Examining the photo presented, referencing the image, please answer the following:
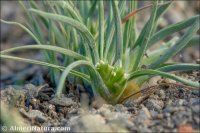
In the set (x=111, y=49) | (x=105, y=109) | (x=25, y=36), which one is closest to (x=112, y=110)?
(x=105, y=109)

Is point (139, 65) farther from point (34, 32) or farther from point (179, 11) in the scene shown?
point (179, 11)

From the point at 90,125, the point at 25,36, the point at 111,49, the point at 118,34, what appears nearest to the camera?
the point at 90,125

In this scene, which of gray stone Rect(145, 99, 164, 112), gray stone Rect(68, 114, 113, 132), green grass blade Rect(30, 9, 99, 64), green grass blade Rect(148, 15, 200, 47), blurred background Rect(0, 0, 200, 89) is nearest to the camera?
gray stone Rect(68, 114, 113, 132)

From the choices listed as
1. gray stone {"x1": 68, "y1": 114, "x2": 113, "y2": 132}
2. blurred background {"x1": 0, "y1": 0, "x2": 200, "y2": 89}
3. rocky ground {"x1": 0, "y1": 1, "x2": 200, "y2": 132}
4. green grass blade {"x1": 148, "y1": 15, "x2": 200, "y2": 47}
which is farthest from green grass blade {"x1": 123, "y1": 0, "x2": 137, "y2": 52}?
blurred background {"x1": 0, "y1": 0, "x2": 200, "y2": 89}

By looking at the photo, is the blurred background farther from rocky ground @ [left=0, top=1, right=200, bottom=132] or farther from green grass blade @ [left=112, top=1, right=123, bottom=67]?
green grass blade @ [left=112, top=1, right=123, bottom=67]

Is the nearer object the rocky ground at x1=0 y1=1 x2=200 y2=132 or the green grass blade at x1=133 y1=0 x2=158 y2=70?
the rocky ground at x1=0 y1=1 x2=200 y2=132

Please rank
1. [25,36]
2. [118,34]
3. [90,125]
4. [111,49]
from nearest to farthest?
[90,125]
[118,34]
[111,49]
[25,36]

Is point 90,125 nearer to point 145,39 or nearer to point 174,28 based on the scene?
point 145,39

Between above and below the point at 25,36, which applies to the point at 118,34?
below
